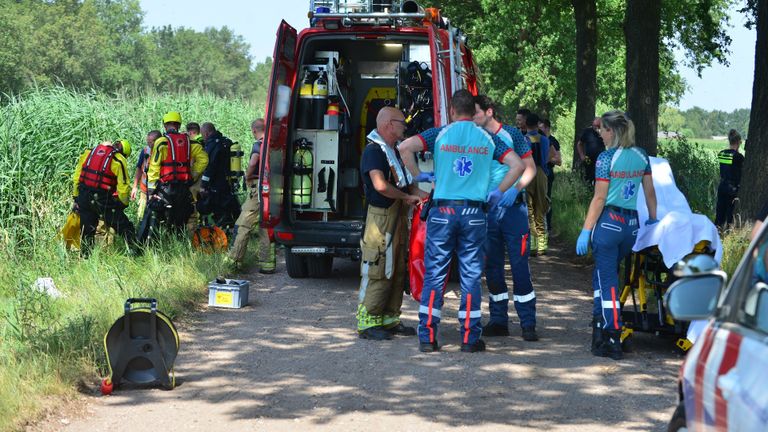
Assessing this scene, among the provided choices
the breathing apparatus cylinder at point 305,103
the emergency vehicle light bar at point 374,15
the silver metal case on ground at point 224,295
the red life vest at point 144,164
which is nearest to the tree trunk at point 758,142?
the emergency vehicle light bar at point 374,15

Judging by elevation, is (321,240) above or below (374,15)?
below

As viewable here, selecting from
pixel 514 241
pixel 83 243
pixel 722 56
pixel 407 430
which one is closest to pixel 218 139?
pixel 83 243

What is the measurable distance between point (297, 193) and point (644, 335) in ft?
14.7

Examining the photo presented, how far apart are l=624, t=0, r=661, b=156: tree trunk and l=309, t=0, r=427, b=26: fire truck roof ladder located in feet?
18.4

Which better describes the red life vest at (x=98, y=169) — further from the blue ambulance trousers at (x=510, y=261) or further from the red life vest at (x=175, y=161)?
the blue ambulance trousers at (x=510, y=261)

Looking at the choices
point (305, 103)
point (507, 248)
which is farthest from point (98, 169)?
point (507, 248)

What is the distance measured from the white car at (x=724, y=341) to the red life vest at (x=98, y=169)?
9992 millimetres

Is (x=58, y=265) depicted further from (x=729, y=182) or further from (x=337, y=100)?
(x=729, y=182)

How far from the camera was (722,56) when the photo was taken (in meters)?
26.4

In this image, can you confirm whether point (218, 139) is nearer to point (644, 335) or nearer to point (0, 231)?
point (0, 231)

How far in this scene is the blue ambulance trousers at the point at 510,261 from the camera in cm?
924

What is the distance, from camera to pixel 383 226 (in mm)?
9266

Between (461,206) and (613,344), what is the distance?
59.8 inches

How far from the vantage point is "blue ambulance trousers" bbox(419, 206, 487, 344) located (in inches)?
335
